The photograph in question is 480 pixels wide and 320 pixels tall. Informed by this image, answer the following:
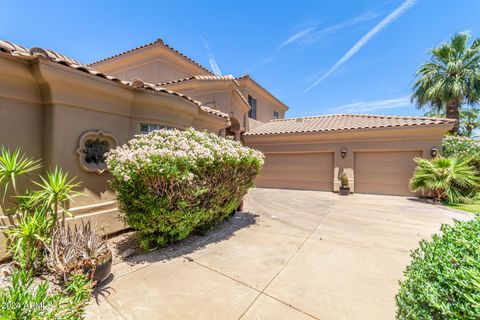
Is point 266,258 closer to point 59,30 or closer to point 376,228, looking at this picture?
point 376,228

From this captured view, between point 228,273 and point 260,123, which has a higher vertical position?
point 260,123

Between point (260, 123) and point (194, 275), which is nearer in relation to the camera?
point (194, 275)

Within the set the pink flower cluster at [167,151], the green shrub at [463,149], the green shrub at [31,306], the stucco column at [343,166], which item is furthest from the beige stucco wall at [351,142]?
the green shrub at [31,306]

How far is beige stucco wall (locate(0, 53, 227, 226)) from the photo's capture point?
4.04 meters

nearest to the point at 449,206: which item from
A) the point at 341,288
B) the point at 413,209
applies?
the point at 413,209

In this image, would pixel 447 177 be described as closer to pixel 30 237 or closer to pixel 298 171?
pixel 298 171

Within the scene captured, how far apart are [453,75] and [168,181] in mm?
21881

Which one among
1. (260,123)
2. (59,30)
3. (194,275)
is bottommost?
(194,275)

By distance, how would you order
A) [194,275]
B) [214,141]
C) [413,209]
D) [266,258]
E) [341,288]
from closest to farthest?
[341,288]
[194,275]
[266,258]
[214,141]
[413,209]

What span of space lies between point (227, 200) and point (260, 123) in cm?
Answer: 1366

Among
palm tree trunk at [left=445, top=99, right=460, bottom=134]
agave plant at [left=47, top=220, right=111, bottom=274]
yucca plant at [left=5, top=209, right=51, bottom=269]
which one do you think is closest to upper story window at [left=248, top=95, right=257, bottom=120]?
palm tree trunk at [left=445, top=99, right=460, bottom=134]

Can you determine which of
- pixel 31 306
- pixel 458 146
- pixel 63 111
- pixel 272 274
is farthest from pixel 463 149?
pixel 63 111

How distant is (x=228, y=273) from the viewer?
370 cm

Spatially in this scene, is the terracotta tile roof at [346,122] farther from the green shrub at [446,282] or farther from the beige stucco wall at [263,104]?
the green shrub at [446,282]
